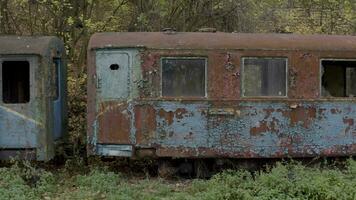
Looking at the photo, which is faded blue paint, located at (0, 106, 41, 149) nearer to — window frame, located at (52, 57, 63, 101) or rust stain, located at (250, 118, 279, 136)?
window frame, located at (52, 57, 63, 101)

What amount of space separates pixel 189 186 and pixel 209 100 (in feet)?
5.34

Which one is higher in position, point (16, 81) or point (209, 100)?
point (16, 81)

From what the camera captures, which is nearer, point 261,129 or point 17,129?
point 17,129

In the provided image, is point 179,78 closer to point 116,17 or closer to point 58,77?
point 58,77

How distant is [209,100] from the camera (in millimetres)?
10188

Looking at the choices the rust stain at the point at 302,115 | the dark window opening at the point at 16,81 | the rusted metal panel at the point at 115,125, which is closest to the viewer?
the rusted metal panel at the point at 115,125

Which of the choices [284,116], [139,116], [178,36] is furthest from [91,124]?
[284,116]

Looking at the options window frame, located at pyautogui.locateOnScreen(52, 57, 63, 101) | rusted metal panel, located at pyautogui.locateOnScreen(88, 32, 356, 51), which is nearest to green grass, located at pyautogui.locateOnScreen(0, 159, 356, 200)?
window frame, located at pyautogui.locateOnScreen(52, 57, 63, 101)

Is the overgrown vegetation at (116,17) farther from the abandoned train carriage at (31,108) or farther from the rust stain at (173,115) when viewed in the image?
the rust stain at (173,115)

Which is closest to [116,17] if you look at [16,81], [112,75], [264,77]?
[16,81]

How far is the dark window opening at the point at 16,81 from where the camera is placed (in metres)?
11.0

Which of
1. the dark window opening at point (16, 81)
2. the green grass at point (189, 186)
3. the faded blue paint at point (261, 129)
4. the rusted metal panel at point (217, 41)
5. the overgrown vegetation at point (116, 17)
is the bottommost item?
the green grass at point (189, 186)

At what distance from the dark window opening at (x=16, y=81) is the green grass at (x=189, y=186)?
1.61m

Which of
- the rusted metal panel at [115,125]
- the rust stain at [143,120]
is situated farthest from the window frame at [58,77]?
the rust stain at [143,120]
